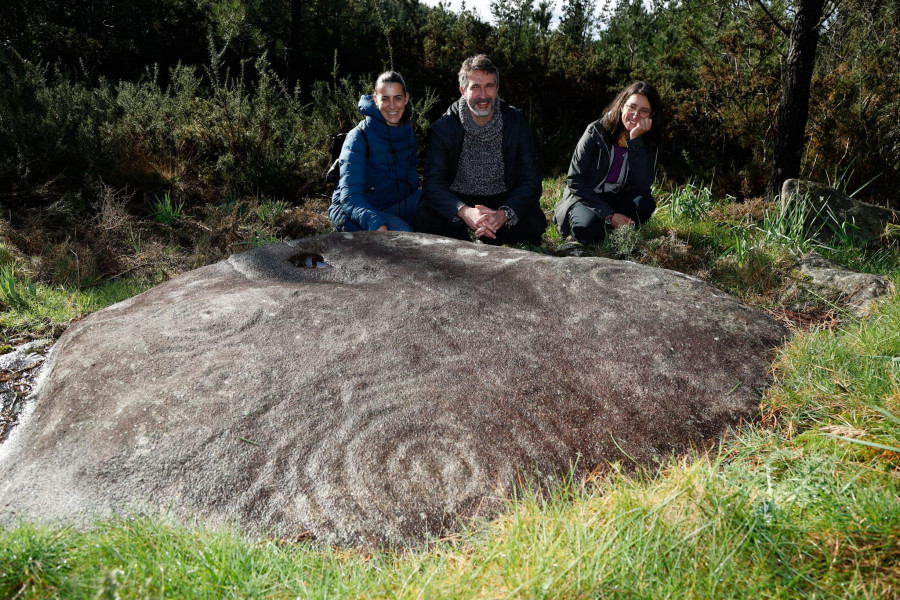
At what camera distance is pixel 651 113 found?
4.56m

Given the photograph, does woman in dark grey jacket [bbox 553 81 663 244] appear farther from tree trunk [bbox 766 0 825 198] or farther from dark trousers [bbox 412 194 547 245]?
tree trunk [bbox 766 0 825 198]

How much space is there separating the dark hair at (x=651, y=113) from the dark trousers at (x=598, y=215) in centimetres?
44

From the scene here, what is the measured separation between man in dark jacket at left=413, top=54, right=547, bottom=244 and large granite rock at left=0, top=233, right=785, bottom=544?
1.32 m

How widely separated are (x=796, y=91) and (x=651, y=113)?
1.81 m

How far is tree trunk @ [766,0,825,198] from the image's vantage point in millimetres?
5207

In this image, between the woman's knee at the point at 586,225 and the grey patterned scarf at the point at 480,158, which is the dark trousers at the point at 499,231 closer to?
the grey patterned scarf at the point at 480,158

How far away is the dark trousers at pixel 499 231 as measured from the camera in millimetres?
4633

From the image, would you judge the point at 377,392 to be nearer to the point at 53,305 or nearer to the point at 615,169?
the point at 53,305

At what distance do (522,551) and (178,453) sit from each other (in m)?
1.21

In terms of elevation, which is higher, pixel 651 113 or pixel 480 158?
pixel 651 113

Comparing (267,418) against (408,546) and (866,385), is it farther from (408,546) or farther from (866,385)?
(866,385)

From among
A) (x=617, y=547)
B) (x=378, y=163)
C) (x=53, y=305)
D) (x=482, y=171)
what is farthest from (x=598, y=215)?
(x=53, y=305)

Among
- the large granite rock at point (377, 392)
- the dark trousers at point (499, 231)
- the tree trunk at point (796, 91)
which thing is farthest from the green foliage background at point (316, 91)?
the large granite rock at point (377, 392)

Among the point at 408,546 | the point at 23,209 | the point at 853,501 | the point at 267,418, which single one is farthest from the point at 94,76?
the point at 853,501
